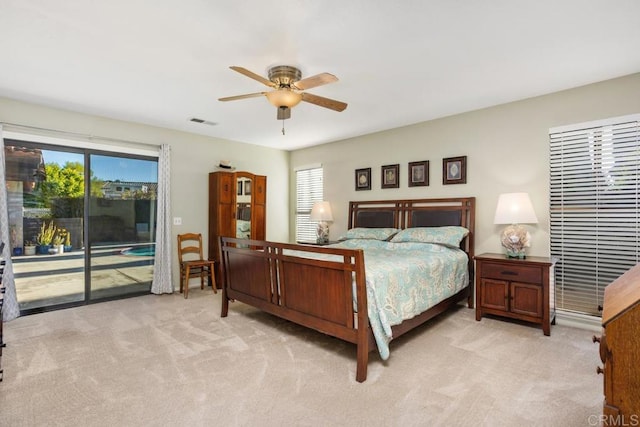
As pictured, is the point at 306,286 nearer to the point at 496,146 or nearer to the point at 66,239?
the point at 496,146

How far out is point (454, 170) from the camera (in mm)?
4289

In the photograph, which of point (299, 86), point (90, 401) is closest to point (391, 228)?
point (299, 86)

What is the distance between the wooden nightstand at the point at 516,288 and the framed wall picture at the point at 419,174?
140 centimetres

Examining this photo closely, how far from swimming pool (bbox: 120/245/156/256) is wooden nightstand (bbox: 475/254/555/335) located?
15.1 feet

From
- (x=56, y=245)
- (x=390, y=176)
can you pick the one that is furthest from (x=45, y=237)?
(x=390, y=176)

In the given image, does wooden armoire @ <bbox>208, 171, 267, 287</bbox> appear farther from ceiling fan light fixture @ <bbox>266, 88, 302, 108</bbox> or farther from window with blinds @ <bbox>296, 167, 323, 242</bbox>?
ceiling fan light fixture @ <bbox>266, 88, 302, 108</bbox>

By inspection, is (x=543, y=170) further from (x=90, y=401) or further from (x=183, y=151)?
(x=183, y=151)

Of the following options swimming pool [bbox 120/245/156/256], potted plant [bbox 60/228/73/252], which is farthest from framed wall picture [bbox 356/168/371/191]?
potted plant [bbox 60/228/73/252]

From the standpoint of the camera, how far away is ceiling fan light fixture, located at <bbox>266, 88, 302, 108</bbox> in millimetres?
2688

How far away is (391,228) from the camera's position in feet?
15.5

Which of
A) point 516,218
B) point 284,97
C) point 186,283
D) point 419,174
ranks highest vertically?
point 284,97

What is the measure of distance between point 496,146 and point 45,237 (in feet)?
19.0

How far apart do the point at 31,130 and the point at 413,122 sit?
4888 mm
